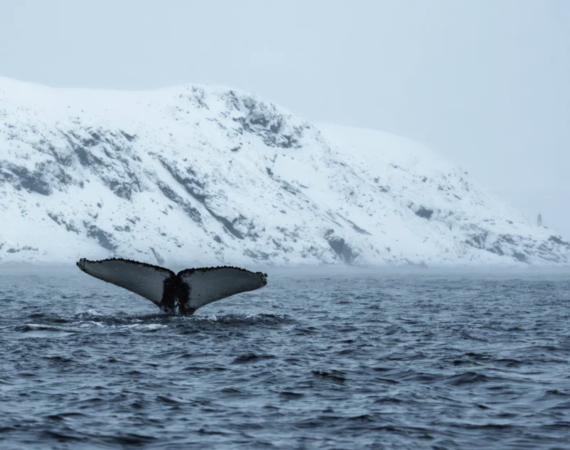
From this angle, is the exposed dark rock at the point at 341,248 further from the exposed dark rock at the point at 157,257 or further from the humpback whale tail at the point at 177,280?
the humpback whale tail at the point at 177,280

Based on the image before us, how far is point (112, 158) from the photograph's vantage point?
163 meters

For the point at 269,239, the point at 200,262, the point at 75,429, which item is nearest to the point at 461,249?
the point at 269,239

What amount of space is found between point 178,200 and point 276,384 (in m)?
150

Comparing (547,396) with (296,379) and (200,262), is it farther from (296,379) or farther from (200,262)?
(200,262)

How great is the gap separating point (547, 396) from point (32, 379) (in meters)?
6.97

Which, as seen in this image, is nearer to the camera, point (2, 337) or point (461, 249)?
point (2, 337)

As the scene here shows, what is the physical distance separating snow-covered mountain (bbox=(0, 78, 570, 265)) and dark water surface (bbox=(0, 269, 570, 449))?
111m

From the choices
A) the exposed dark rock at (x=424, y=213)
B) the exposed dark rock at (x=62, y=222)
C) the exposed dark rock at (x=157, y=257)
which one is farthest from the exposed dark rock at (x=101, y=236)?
the exposed dark rock at (x=424, y=213)

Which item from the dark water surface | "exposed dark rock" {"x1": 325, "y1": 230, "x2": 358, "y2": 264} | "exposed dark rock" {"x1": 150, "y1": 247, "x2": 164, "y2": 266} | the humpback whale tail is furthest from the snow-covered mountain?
the dark water surface

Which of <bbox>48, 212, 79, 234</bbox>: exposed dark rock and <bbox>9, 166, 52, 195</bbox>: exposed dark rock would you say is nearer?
<bbox>48, 212, 79, 234</bbox>: exposed dark rock

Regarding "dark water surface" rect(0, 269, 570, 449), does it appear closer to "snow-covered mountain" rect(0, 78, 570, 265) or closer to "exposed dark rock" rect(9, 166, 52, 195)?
"snow-covered mountain" rect(0, 78, 570, 265)

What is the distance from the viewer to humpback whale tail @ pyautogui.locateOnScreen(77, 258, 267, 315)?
1720 cm

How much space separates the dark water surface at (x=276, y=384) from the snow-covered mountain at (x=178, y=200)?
111099 mm

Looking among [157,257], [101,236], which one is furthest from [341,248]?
[101,236]
